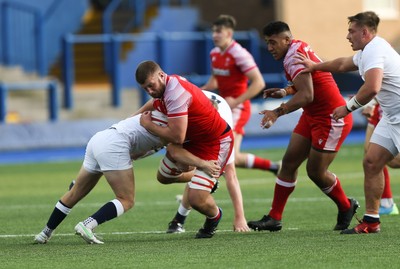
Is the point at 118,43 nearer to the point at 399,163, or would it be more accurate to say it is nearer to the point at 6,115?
the point at 6,115

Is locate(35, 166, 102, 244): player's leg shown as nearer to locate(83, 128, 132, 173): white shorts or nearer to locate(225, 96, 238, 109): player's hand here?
locate(83, 128, 132, 173): white shorts

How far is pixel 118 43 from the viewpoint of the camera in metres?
33.2

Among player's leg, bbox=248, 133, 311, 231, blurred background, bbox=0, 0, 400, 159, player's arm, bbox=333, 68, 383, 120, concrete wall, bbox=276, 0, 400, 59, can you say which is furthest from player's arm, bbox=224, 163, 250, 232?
concrete wall, bbox=276, 0, 400, 59

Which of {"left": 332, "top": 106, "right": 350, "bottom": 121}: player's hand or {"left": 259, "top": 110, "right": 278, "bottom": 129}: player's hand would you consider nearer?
{"left": 332, "top": 106, "right": 350, "bottom": 121}: player's hand

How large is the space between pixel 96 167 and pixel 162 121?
2.64 ft

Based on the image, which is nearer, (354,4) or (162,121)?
(162,121)

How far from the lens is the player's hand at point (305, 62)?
12.0 metres

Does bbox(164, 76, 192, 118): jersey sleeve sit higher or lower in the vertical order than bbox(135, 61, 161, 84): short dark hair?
lower

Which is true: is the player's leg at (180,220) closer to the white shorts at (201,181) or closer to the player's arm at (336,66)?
the white shorts at (201,181)

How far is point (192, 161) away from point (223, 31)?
4698mm

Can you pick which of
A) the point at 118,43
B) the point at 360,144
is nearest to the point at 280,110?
the point at 360,144

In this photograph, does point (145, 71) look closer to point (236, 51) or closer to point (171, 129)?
point (171, 129)

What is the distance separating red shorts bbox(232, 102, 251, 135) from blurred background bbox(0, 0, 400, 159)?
37.0 feet

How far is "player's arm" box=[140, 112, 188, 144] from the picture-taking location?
37.4ft
